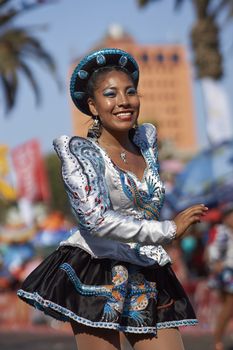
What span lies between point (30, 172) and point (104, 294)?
71.2 feet

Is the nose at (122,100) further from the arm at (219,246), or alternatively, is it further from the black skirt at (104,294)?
the arm at (219,246)

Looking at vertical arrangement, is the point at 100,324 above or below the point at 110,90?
below

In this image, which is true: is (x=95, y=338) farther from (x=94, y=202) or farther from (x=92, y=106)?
(x=92, y=106)

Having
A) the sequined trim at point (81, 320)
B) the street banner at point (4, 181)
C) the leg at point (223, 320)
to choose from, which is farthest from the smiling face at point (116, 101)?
the street banner at point (4, 181)

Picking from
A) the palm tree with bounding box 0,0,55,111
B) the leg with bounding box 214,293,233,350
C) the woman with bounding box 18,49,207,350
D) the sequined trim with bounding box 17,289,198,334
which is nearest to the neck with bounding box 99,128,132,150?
the woman with bounding box 18,49,207,350

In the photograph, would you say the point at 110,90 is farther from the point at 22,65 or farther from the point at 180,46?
the point at 180,46

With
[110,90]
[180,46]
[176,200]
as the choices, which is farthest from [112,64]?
[180,46]

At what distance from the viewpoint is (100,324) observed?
166 inches

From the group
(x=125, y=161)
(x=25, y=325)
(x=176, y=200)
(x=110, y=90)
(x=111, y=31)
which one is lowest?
(x=25, y=325)

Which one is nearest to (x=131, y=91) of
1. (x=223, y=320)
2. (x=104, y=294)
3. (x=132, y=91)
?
(x=132, y=91)

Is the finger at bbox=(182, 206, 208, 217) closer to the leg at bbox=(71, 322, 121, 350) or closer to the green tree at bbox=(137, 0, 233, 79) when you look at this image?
the leg at bbox=(71, 322, 121, 350)

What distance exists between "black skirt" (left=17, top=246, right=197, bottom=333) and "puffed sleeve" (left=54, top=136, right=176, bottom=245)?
0.24m

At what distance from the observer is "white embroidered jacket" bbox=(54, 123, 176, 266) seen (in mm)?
4039

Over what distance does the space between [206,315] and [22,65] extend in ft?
32.0
